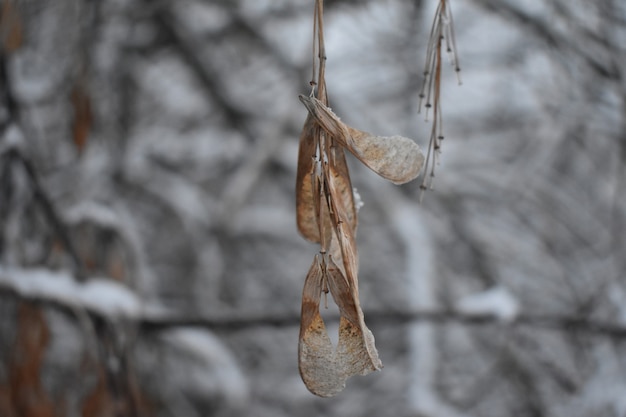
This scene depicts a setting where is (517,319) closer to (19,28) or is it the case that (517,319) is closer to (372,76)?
(372,76)

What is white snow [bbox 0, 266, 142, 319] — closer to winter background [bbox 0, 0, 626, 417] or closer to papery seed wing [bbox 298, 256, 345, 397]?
winter background [bbox 0, 0, 626, 417]

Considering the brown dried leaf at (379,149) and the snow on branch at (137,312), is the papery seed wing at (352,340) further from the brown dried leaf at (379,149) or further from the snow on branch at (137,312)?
the snow on branch at (137,312)

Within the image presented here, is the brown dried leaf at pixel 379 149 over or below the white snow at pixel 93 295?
over

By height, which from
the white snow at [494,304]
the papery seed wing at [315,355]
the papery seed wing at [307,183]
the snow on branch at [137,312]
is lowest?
the snow on branch at [137,312]

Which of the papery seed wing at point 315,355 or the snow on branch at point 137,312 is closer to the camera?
the papery seed wing at point 315,355

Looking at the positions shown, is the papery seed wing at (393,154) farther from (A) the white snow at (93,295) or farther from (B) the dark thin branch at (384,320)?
(A) the white snow at (93,295)

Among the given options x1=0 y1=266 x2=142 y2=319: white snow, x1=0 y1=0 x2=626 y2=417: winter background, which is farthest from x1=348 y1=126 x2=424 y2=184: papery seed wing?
x1=0 y1=266 x2=142 y2=319: white snow

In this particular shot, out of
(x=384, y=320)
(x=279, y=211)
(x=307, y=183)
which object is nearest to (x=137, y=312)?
(x=279, y=211)

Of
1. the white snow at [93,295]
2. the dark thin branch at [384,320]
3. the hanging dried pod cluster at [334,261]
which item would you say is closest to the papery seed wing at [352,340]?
the hanging dried pod cluster at [334,261]
